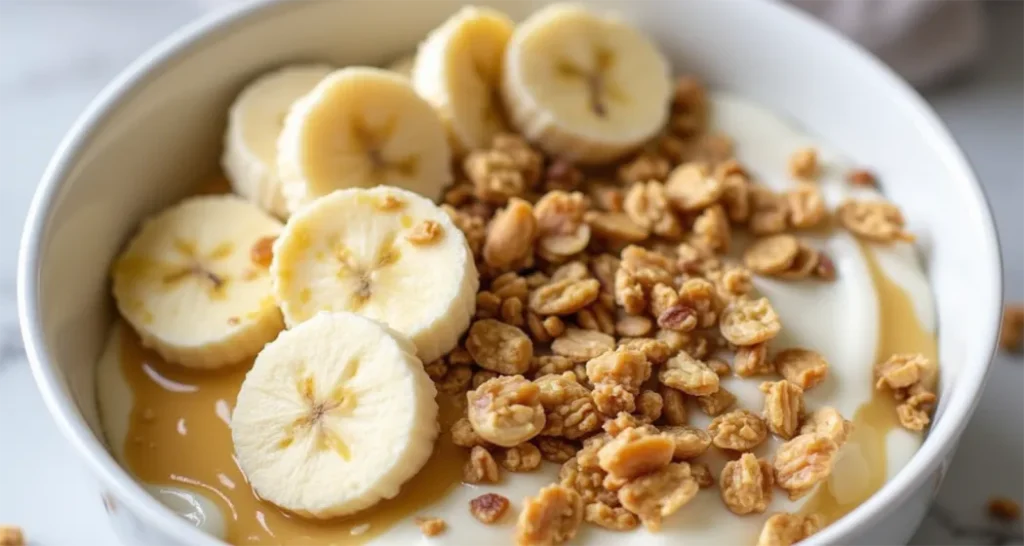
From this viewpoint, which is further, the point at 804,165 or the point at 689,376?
the point at 804,165

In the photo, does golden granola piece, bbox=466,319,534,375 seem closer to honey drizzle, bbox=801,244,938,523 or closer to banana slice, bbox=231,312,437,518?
banana slice, bbox=231,312,437,518

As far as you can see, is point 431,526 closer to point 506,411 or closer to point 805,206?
point 506,411

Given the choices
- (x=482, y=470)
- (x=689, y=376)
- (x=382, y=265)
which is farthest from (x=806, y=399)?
(x=382, y=265)

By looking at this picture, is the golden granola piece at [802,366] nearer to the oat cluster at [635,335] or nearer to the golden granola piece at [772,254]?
the oat cluster at [635,335]

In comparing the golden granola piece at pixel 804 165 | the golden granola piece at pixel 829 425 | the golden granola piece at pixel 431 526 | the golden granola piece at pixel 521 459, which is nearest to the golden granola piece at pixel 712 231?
the golden granola piece at pixel 804 165

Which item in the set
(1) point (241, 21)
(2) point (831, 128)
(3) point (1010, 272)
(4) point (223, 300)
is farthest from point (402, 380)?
(3) point (1010, 272)
